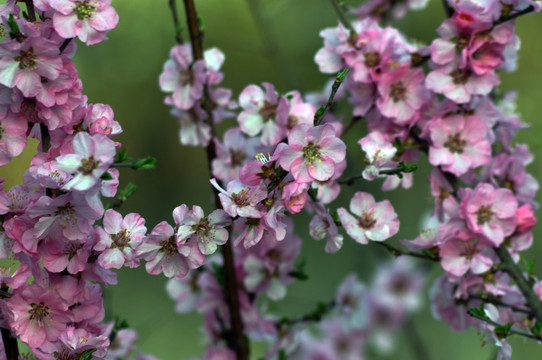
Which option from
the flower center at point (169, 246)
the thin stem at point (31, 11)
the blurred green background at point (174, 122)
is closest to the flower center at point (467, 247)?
the flower center at point (169, 246)

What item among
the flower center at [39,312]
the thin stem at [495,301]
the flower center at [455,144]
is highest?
the flower center at [39,312]

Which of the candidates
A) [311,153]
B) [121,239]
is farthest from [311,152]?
[121,239]

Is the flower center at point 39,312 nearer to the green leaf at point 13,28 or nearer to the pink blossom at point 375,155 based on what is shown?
the green leaf at point 13,28

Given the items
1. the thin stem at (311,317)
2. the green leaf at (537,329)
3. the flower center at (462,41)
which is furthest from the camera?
the thin stem at (311,317)

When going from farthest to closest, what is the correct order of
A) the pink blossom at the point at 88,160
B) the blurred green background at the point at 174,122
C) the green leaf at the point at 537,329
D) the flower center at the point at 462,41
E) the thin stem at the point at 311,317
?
1. the blurred green background at the point at 174,122
2. the thin stem at the point at 311,317
3. the flower center at the point at 462,41
4. the green leaf at the point at 537,329
5. the pink blossom at the point at 88,160

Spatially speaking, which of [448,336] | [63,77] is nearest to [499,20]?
[63,77]

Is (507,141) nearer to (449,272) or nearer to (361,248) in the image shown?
(449,272)

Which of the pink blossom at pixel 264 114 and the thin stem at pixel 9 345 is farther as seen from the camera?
the pink blossom at pixel 264 114
